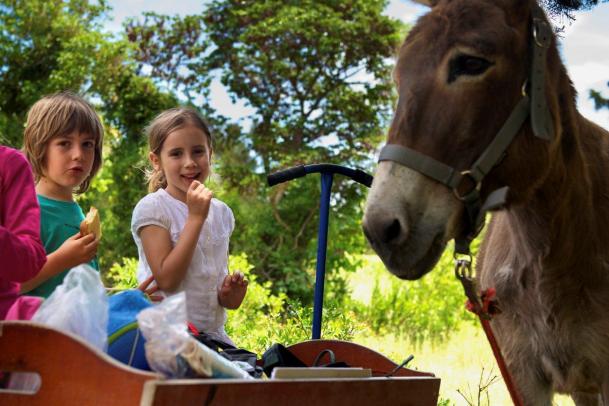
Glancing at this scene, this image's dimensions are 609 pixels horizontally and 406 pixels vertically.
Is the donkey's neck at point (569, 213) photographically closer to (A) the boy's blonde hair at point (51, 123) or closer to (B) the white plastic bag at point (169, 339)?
(B) the white plastic bag at point (169, 339)

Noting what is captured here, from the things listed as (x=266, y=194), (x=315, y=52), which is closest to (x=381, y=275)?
(x=266, y=194)

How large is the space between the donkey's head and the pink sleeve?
90 cm

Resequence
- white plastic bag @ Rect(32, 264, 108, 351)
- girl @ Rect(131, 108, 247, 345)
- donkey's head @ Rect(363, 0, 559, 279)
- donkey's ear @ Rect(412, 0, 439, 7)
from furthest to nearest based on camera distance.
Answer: girl @ Rect(131, 108, 247, 345) → donkey's ear @ Rect(412, 0, 439, 7) → donkey's head @ Rect(363, 0, 559, 279) → white plastic bag @ Rect(32, 264, 108, 351)

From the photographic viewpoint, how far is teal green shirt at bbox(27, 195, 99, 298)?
8.70 ft

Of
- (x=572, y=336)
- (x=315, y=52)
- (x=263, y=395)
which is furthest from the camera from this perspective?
(x=315, y=52)

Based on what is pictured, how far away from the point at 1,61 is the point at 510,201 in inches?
568

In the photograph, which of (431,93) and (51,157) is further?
(51,157)

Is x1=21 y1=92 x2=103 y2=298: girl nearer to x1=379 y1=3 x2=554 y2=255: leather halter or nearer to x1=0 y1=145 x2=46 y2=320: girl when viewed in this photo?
x1=0 y1=145 x2=46 y2=320: girl

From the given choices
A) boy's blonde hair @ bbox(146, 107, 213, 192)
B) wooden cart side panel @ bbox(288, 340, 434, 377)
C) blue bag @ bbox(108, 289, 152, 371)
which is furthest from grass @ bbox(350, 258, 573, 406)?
blue bag @ bbox(108, 289, 152, 371)

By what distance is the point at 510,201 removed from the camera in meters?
2.46

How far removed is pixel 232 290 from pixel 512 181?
1.13 m

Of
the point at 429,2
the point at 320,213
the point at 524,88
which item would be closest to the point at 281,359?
the point at 320,213

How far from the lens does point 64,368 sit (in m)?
1.61

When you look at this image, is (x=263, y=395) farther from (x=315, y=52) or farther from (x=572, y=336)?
(x=315, y=52)
